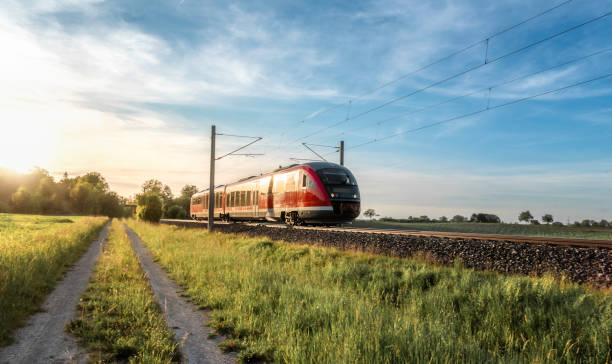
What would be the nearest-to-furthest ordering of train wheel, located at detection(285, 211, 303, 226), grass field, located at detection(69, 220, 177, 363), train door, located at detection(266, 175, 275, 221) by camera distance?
1. grass field, located at detection(69, 220, 177, 363)
2. train wheel, located at detection(285, 211, 303, 226)
3. train door, located at detection(266, 175, 275, 221)

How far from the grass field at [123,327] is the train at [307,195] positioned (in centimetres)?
1059

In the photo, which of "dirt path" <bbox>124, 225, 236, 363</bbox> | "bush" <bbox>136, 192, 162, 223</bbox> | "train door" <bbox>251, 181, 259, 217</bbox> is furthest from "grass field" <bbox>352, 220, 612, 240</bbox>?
"bush" <bbox>136, 192, 162, 223</bbox>

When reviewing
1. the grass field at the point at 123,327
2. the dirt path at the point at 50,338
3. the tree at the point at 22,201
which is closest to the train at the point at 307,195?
the grass field at the point at 123,327

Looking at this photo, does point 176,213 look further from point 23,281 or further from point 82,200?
point 23,281

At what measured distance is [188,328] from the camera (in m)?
6.08

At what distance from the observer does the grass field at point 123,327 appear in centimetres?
479

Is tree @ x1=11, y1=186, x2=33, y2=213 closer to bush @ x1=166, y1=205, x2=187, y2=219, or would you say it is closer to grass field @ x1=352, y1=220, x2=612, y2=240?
bush @ x1=166, y1=205, x2=187, y2=219

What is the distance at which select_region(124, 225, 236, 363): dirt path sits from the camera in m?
4.86

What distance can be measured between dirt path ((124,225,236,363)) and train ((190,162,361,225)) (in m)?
9.59

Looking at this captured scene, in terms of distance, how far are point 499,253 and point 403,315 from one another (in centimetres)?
498

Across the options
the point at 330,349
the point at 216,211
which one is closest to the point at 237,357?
the point at 330,349

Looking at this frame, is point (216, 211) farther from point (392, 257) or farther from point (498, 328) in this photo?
point (498, 328)

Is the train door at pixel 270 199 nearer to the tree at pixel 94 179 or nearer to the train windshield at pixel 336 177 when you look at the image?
the train windshield at pixel 336 177

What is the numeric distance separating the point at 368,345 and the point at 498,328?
2781 millimetres
